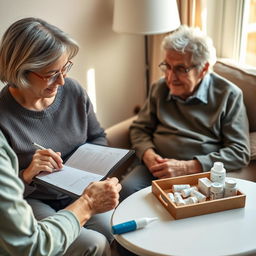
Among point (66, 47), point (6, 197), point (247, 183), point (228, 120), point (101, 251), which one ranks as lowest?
point (101, 251)

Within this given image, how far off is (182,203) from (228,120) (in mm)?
682

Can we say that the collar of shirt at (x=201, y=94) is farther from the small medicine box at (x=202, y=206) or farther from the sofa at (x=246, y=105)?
the small medicine box at (x=202, y=206)

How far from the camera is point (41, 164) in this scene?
143 centimetres

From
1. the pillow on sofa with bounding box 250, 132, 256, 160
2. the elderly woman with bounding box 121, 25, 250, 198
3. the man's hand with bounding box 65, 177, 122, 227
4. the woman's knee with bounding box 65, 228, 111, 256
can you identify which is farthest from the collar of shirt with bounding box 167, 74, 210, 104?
the woman's knee with bounding box 65, 228, 111, 256

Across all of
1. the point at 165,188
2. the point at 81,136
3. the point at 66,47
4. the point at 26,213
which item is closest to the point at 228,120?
the point at 165,188

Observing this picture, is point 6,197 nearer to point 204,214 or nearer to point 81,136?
point 204,214

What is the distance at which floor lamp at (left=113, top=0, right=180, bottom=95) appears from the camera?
6.79 feet

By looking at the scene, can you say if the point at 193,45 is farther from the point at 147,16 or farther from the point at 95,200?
the point at 95,200

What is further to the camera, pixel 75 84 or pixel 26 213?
pixel 75 84

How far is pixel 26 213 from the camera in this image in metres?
0.97

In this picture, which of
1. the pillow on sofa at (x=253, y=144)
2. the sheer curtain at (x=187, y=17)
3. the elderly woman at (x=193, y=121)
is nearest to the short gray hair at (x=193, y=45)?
the elderly woman at (x=193, y=121)

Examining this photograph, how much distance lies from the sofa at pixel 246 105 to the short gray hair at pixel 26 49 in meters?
0.71

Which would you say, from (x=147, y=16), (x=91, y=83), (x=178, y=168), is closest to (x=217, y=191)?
(x=178, y=168)

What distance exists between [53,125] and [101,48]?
0.87 m
